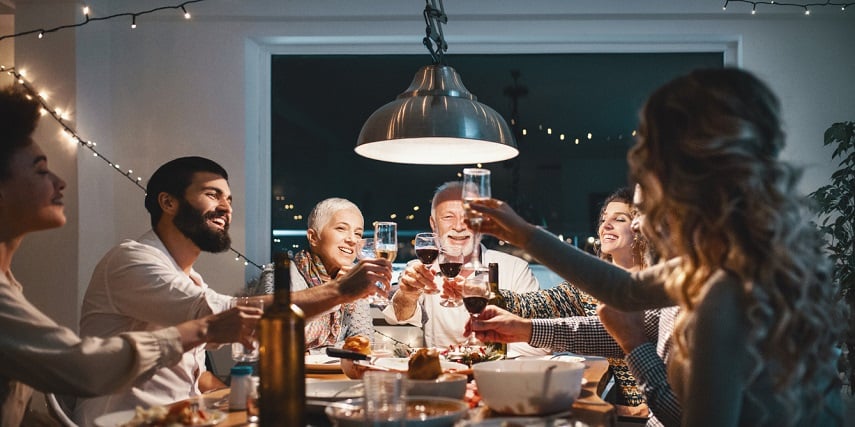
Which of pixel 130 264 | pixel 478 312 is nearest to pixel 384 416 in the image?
pixel 478 312

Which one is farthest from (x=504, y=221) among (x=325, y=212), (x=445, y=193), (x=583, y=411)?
(x=325, y=212)

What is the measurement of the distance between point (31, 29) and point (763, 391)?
405 cm

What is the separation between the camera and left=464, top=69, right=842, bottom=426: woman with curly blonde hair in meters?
1.24

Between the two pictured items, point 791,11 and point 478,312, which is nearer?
point 478,312

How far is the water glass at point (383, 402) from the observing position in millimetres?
1308

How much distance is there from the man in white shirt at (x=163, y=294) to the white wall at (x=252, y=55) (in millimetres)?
1824

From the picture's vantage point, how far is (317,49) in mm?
4594

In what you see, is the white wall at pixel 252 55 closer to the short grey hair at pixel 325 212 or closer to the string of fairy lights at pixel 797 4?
the string of fairy lights at pixel 797 4

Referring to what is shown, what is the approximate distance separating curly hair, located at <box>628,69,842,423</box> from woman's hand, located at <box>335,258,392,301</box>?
3.67 feet

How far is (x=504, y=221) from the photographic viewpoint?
1.83 meters

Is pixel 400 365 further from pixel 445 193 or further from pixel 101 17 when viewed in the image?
pixel 101 17

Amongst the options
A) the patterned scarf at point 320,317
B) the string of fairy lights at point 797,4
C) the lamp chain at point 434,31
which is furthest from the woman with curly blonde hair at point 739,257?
the string of fairy lights at point 797,4

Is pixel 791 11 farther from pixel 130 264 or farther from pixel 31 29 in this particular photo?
pixel 31 29

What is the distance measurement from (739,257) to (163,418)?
1102 millimetres
